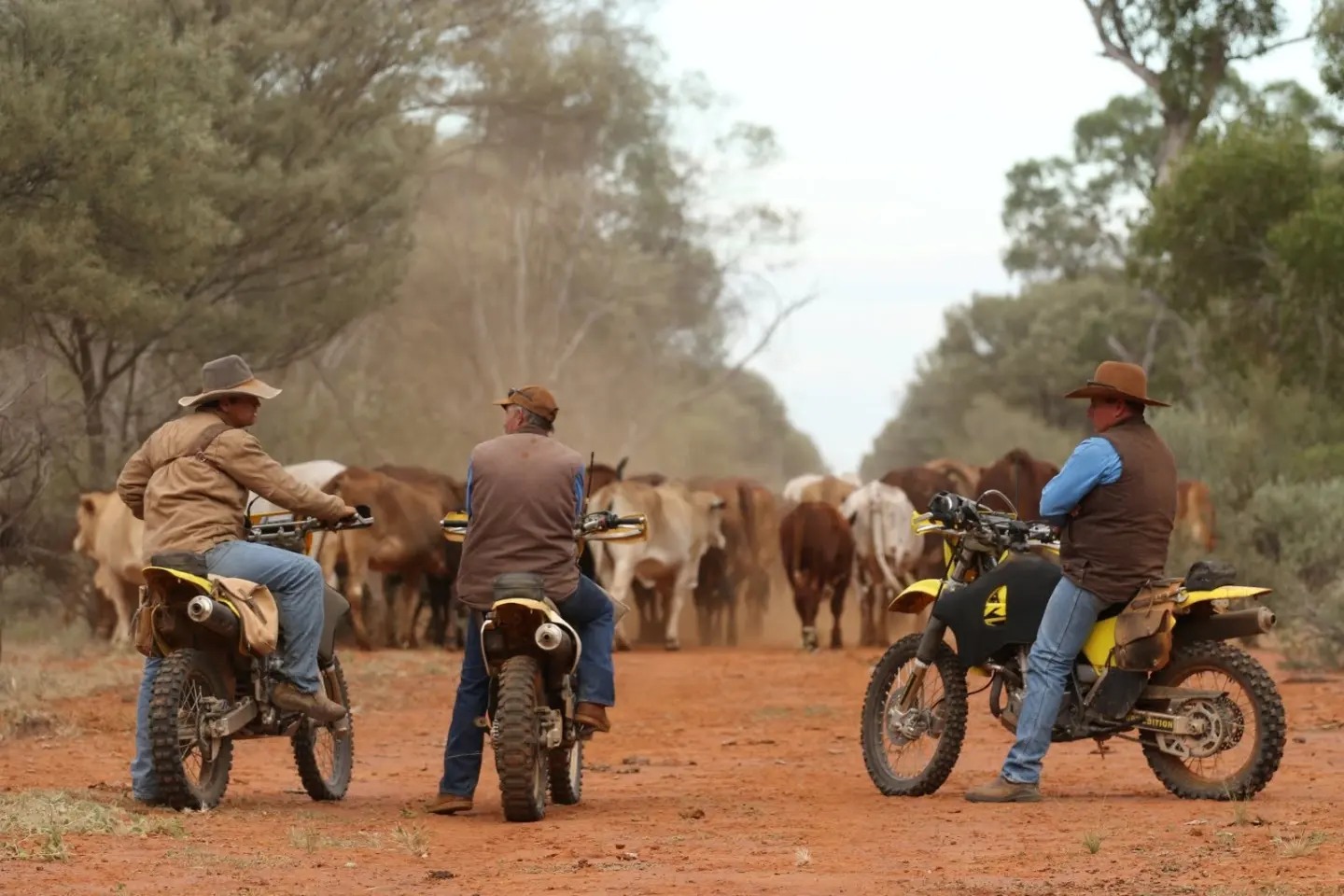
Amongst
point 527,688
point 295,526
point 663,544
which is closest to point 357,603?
point 663,544

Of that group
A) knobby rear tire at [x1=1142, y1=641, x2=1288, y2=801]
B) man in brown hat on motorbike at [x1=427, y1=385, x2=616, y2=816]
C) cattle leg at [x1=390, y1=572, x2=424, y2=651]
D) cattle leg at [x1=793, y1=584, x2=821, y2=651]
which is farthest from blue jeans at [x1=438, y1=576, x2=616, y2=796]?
cattle leg at [x1=793, y1=584, x2=821, y2=651]

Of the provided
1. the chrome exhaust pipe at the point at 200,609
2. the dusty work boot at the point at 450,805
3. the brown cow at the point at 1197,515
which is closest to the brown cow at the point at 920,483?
the brown cow at the point at 1197,515

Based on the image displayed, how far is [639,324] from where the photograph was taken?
62.5 meters

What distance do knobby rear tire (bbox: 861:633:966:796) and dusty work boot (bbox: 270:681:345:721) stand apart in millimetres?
2594

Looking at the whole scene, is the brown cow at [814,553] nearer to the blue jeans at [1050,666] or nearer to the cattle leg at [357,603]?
the cattle leg at [357,603]

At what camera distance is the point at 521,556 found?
10359 mm

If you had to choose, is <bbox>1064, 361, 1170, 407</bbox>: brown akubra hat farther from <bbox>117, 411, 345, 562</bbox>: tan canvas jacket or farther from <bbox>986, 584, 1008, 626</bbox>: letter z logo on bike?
<bbox>117, 411, 345, 562</bbox>: tan canvas jacket

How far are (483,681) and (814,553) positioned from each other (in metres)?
15.9

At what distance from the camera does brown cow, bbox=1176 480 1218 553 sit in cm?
2712

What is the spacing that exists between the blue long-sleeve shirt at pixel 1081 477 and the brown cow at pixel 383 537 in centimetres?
1455

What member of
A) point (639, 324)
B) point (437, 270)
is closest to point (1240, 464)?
point (437, 270)

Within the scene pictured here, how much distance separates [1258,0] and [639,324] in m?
30.2

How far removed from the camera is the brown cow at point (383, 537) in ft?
80.3

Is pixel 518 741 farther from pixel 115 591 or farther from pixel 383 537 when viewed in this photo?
pixel 383 537
